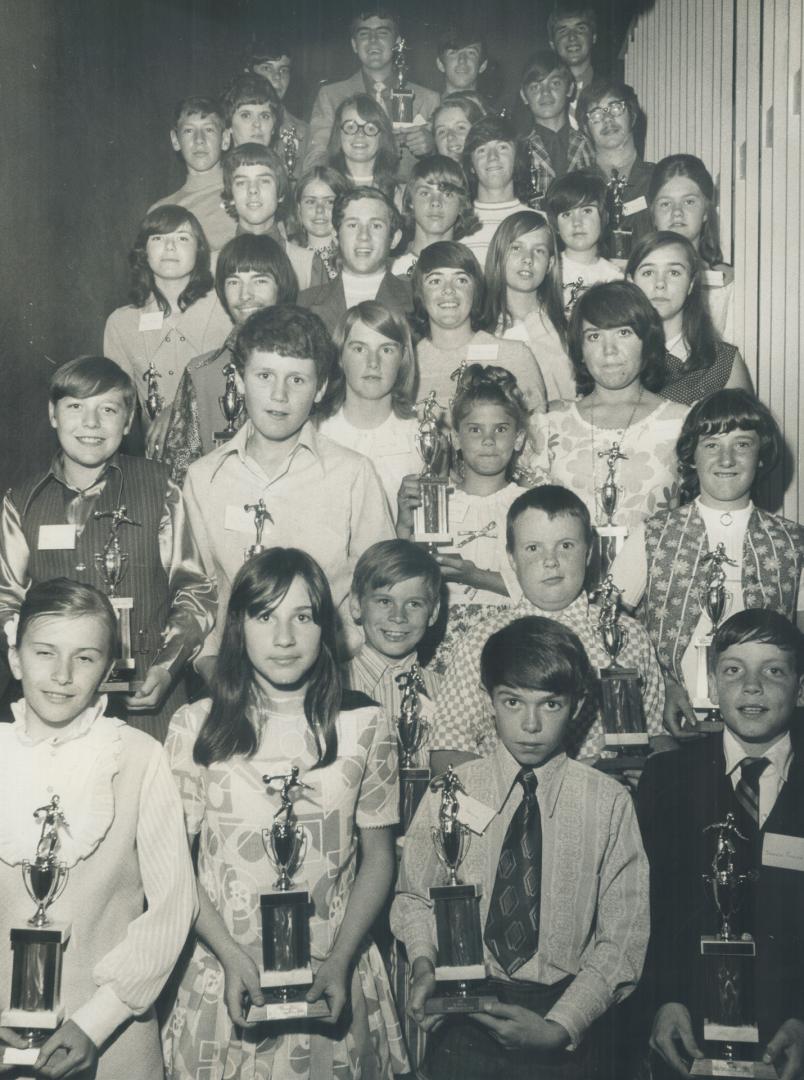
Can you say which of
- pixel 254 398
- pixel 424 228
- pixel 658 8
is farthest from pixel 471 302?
pixel 658 8

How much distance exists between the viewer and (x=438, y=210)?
3.97m

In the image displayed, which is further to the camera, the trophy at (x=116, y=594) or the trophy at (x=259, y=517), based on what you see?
the trophy at (x=259, y=517)

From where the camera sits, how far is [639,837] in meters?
2.67

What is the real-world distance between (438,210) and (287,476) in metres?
1.13

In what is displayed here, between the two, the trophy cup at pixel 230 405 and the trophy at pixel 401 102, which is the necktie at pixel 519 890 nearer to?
the trophy cup at pixel 230 405

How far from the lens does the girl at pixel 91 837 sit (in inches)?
97.5

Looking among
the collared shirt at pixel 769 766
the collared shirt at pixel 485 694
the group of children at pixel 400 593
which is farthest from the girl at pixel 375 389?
the collared shirt at pixel 769 766

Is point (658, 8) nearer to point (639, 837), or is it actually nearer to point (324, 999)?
point (639, 837)

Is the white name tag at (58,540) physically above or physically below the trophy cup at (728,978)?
above

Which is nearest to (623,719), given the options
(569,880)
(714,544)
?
(569,880)

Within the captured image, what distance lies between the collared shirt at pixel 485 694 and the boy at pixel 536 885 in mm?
220

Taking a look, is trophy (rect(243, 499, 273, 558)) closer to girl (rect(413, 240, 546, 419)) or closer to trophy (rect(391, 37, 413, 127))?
girl (rect(413, 240, 546, 419))

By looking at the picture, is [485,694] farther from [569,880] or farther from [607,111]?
[607,111]

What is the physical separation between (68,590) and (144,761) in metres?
0.41
